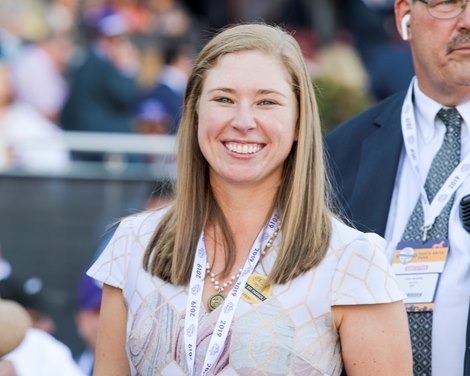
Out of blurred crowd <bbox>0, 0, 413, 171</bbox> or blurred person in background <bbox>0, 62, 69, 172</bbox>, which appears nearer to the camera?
blurred person in background <bbox>0, 62, 69, 172</bbox>

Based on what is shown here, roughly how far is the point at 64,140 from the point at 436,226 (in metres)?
4.76

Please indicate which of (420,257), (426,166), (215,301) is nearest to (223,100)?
(215,301)

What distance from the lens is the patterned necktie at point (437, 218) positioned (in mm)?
3955

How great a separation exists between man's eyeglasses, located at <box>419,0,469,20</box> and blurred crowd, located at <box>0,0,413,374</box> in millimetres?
2959

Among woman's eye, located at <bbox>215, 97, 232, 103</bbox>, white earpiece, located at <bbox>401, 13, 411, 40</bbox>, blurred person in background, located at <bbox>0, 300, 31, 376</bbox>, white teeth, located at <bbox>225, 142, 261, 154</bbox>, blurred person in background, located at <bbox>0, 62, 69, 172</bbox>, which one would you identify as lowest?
blurred person in background, located at <bbox>0, 62, 69, 172</bbox>

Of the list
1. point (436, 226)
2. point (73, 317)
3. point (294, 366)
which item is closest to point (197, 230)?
point (294, 366)

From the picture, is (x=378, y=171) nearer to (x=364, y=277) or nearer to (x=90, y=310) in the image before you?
(x=364, y=277)

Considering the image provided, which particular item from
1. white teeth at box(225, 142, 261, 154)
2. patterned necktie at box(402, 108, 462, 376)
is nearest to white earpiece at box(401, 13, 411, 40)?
patterned necktie at box(402, 108, 462, 376)

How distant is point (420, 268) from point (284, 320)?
0.84m

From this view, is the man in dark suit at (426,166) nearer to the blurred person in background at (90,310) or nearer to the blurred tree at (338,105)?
the blurred person in background at (90,310)

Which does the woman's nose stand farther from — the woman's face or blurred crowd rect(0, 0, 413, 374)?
blurred crowd rect(0, 0, 413, 374)

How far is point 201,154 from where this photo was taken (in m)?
3.71

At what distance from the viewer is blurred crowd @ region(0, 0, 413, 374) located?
8.42 metres

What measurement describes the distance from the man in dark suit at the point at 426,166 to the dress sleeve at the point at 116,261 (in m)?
0.94
